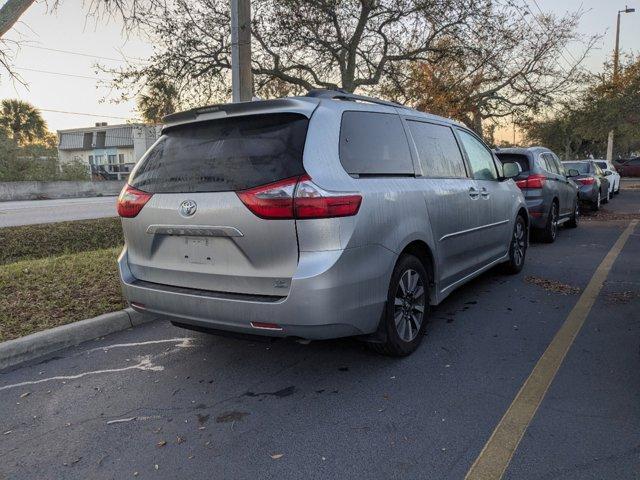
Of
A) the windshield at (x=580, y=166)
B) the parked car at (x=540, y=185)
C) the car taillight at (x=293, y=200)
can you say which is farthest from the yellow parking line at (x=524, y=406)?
the windshield at (x=580, y=166)

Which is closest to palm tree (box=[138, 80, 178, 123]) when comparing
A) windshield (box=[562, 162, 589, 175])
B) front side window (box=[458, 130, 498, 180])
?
front side window (box=[458, 130, 498, 180])

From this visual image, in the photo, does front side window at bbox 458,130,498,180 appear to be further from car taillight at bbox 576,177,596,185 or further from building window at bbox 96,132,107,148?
building window at bbox 96,132,107,148

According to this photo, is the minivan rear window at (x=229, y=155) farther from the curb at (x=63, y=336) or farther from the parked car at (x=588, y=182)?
the parked car at (x=588, y=182)

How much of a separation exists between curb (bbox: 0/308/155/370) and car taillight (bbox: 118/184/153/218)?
2.65ft

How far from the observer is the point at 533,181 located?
27.5 feet

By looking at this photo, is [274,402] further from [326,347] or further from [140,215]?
[140,215]

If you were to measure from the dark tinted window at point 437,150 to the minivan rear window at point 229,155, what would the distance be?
1.43 metres

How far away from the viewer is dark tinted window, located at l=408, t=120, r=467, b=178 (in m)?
4.16

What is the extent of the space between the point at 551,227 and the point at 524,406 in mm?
6680

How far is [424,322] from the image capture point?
13.0 ft

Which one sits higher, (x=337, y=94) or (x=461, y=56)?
(x=461, y=56)

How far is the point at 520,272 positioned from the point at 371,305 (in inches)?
159

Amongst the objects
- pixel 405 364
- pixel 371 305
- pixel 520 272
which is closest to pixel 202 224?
pixel 371 305

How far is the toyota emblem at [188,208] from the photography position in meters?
3.13
